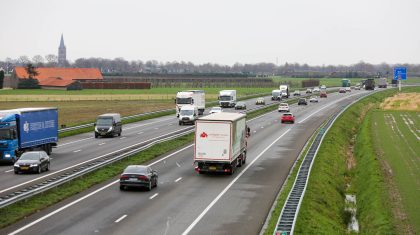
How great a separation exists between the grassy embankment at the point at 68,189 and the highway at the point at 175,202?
56cm

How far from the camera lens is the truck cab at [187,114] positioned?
83.2 meters

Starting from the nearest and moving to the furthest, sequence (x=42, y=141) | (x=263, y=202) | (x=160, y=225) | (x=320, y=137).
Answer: (x=160, y=225)
(x=263, y=202)
(x=42, y=141)
(x=320, y=137)

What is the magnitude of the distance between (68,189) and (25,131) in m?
13.8

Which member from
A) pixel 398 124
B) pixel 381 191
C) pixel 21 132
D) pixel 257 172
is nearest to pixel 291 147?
pixel 257 172

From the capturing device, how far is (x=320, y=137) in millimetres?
66000

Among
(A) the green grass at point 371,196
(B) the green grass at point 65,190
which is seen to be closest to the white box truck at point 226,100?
(A) the green grass at point 371,196

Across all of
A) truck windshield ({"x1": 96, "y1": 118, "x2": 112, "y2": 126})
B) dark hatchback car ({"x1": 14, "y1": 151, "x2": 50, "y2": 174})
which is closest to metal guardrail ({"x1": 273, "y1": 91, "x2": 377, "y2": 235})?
dark hatchback car ({"x1": 14, "y1": 151, "x2": 50, "y2": 174})

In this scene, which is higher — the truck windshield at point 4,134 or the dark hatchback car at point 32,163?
the truck windshield at point 4,134

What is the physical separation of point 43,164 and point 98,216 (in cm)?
Result: 1430

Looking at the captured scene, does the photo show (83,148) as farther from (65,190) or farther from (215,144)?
(65,190)

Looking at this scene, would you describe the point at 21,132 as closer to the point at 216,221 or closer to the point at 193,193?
the point at 193,193

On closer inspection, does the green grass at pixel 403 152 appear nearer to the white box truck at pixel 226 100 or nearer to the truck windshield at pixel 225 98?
the white box truck at pixel 226 100

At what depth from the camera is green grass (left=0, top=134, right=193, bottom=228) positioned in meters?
30.0

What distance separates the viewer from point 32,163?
42312 mm
